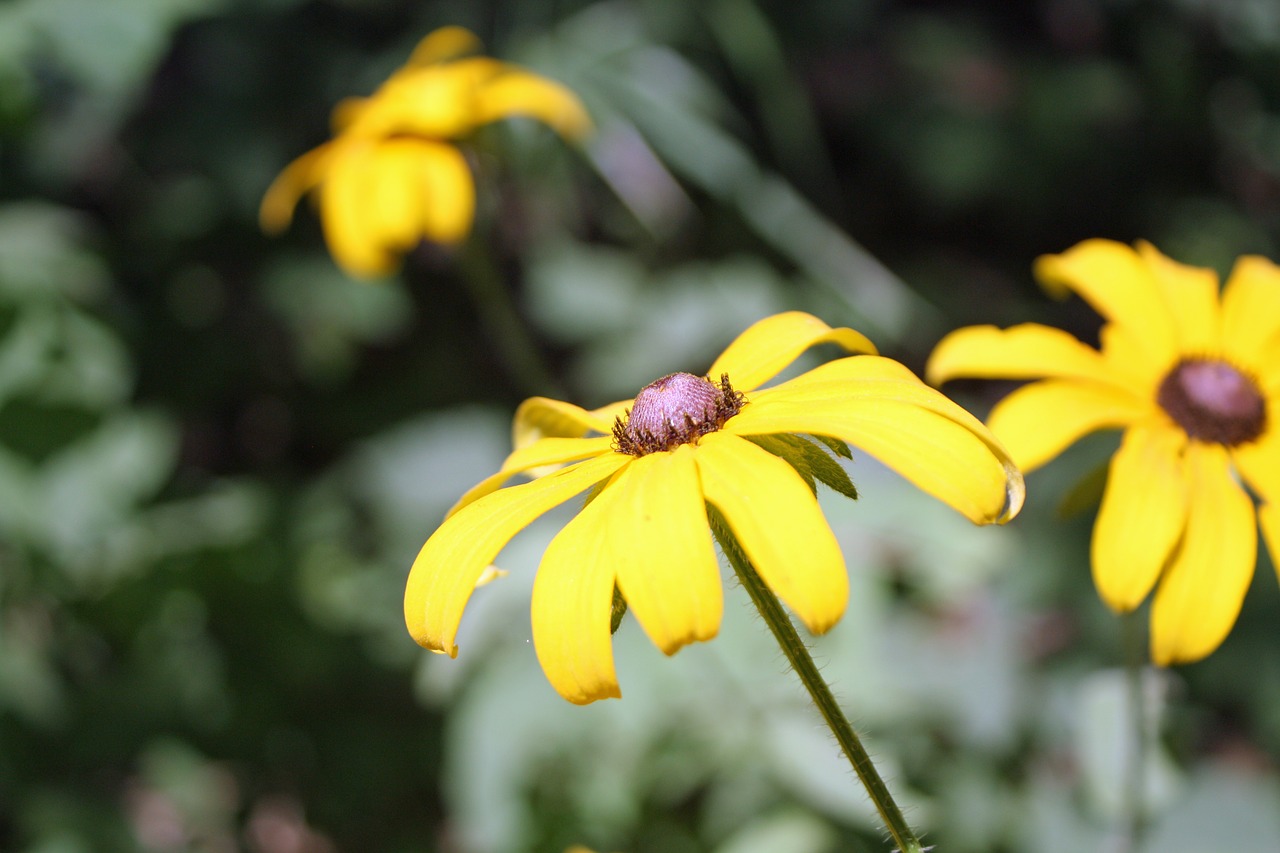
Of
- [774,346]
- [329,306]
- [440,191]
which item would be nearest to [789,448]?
[774,346]

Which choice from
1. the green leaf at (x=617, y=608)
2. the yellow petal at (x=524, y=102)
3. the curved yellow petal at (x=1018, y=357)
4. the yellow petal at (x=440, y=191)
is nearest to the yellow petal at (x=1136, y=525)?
the curved yellow petal at (x=1018, y=357)

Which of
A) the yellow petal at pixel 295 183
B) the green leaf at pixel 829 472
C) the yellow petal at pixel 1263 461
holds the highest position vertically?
the green leaf at pixel 829 472

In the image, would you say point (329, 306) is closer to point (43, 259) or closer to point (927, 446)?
point (43, 259)

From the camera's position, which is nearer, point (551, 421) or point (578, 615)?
point (578, 615)

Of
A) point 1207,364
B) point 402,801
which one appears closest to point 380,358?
point 402,801

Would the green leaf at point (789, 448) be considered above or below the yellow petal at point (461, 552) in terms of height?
above

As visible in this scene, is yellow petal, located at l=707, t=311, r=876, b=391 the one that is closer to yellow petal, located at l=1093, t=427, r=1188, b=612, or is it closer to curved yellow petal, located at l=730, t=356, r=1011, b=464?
curved yellow petal, located at l=730, t=356, r=1011, b=464

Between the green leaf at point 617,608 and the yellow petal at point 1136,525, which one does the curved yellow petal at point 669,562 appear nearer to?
the green leaf at point 617,608

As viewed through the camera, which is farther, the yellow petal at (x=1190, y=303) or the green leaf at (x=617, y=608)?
the yellow petal at (x=1190, y=303)
